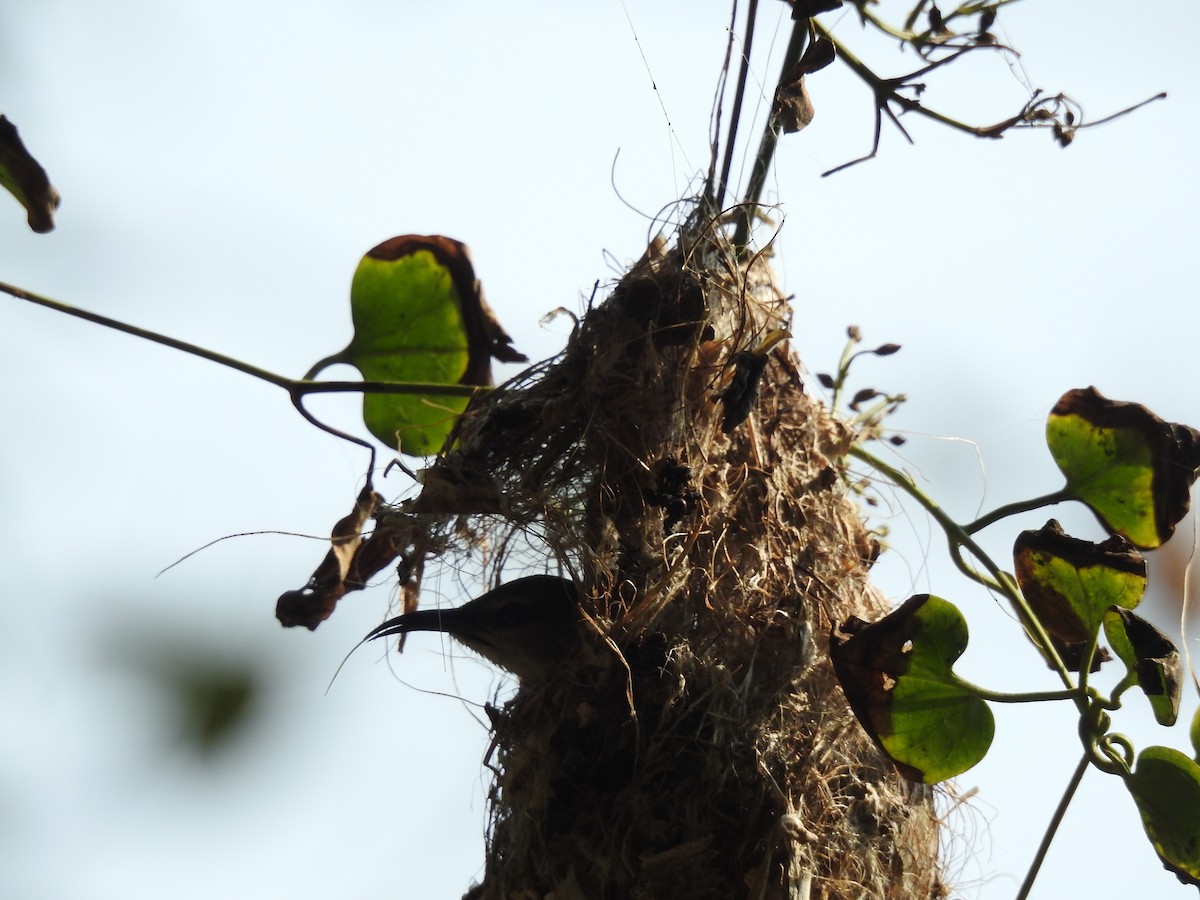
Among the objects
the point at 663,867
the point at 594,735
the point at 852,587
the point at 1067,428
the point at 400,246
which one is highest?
the point at 400,246

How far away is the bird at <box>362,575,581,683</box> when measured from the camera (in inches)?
70.6

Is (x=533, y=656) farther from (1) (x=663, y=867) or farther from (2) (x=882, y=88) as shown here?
(2) (x=882, y=88)

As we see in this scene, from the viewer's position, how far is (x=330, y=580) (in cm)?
187

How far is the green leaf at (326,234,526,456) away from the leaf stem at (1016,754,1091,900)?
38.0 inches

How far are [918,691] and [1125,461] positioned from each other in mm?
481

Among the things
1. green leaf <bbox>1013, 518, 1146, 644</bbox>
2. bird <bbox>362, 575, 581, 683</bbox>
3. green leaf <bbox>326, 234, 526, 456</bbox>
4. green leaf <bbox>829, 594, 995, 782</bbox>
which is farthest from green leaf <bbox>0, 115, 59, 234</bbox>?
green leaf <bbox>1013, 518, 1146, 644</bbox>

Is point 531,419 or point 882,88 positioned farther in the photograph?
point 531,419

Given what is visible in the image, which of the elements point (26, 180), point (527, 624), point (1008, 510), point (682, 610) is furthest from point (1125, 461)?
point (26, 180)

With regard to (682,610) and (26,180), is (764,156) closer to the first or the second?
(682,610)

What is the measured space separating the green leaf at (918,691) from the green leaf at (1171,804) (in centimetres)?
17

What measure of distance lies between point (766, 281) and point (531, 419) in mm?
477

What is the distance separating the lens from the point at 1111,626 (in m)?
1.40

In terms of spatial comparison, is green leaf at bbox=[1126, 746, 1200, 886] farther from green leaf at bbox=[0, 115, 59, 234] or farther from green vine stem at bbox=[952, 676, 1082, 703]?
green leaf at bbox=[0, 115, 59, 234]

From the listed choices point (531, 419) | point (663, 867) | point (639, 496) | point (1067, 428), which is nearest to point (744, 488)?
point (639, 496)
